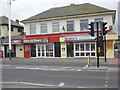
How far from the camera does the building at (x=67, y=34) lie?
23.2m

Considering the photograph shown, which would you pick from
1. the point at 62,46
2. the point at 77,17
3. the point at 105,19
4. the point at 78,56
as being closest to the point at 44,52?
the point at 62,46

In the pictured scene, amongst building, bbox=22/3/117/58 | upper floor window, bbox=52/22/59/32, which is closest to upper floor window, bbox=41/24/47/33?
building, bbox=22/3/117/58

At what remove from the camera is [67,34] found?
81.3 ft

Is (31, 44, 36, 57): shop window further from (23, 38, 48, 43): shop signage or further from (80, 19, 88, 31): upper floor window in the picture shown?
(80, 19, 88, 31): upper floor window

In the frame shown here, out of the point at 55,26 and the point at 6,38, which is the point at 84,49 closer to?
the point at 55,26

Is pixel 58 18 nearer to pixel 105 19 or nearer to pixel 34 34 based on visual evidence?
pixel 34 34

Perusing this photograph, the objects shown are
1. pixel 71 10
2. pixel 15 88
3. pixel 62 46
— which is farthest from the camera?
pixel 71 10

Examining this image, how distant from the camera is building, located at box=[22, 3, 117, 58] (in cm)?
2317

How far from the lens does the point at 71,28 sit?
2517cm

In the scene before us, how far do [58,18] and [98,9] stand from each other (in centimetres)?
627

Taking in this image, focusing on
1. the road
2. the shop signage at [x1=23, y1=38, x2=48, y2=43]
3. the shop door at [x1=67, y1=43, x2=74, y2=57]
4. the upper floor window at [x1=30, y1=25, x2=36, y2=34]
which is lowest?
the road

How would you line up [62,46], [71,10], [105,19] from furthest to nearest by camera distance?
[71,10] → [62,46] → [105,19]

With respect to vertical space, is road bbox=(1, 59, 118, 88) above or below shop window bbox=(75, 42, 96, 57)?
below

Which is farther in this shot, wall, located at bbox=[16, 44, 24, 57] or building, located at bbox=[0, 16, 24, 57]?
building, located at bbox=[0, 16, 24, 57]
